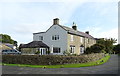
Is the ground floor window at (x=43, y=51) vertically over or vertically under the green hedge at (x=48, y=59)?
over

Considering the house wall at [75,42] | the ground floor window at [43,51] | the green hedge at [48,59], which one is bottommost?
the green hedge at [48,59]

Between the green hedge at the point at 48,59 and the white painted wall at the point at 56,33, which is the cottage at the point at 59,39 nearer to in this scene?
the white painted wall at the point at 56,33

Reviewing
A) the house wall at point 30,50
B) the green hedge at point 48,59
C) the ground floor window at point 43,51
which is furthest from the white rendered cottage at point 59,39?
the green hedge at point 48,59

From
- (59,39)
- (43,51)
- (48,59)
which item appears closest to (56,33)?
(59,39)

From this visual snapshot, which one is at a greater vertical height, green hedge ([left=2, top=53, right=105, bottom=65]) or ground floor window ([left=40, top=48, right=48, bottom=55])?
ground floor window ([left=40, top=48, right=48, bottom=55])

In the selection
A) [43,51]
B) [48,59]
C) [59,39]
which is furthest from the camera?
[43,51]

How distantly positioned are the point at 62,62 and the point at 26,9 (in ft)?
33.6

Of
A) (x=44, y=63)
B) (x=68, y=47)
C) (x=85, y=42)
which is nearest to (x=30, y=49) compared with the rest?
(x=68, y=47)

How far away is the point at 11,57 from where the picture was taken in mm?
20375

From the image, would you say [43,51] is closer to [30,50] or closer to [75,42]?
[30,50]

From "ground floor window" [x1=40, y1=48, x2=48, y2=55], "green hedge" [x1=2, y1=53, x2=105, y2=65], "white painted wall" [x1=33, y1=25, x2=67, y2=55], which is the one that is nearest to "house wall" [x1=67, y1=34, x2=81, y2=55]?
"white painted wall" [x1=33, y1=25, x2=67, y2=55]

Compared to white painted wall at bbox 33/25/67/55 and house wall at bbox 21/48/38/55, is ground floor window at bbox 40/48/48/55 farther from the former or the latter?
white painted wall at bbox 33/25/67/55

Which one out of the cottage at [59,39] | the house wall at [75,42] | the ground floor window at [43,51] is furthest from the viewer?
the ground floor window at [43,51]

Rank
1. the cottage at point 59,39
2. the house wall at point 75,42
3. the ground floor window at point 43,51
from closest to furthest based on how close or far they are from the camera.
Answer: the cottage at point 59,39
the house wall at point 75,42
the ground floor window at point 43,51
